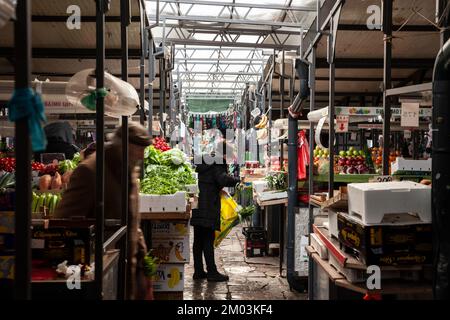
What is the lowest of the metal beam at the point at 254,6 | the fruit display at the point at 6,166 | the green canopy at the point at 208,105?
the fruit display at the point at 6,166

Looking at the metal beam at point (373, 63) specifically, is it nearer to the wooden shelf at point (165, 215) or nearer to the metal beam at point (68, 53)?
the metal beam at point (68, 53)

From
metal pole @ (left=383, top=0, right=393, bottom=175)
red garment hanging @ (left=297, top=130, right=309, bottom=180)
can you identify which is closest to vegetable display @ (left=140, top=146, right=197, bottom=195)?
red garment hanging @ (left=297, top=130, right=309, bottom=180)

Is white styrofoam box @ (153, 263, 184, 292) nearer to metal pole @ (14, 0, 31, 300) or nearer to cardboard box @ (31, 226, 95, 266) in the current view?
cardboard box @ (31, 226, 95, 266)

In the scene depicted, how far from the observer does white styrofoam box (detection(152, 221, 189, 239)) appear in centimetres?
541

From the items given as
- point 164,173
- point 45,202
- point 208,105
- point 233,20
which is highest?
point 208,105

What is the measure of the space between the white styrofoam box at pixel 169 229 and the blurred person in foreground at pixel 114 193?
1.59 metres

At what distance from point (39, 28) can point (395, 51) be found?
4927mm

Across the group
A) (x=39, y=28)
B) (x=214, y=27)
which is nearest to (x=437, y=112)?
(x=39, y=28)

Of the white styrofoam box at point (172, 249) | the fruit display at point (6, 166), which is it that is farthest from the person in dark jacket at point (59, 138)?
the white styrofoam box at point (172, 249)

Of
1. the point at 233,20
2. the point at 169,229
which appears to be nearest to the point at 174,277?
the point at 169,229

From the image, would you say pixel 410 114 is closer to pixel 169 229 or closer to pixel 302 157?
pixel 169 229

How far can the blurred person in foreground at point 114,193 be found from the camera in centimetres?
336

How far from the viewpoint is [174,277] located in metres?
5.39

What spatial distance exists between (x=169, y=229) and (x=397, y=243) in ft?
10.4
